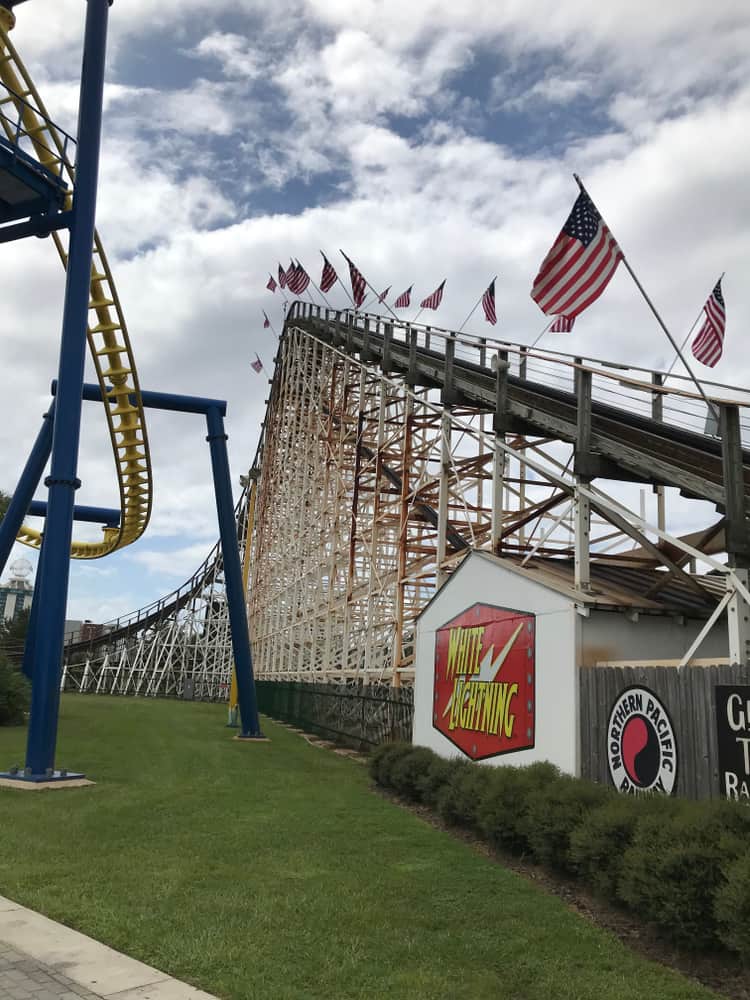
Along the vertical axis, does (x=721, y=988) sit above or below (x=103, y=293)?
below

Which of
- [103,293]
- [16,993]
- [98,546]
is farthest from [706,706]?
[98,546]

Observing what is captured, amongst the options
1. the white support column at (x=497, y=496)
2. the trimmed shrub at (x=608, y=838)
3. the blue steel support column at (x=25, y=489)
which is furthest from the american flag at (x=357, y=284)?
the trimmed shrub at (x=608, y=838)

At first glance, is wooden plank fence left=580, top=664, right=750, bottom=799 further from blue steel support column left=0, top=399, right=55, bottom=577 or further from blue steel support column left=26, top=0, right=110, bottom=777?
blue steel support column left=0, top=399, right=55, bottom=577

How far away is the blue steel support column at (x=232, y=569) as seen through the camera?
64.1ft

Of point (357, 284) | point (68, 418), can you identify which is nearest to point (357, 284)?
point (357, 284)

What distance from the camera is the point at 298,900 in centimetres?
617

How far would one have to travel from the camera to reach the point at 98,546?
1316 inches

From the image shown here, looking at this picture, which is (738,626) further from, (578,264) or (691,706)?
(578,264)

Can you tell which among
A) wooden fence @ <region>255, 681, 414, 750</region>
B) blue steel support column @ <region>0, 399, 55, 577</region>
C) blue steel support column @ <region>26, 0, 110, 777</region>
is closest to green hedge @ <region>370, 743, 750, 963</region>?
blue steel support column @ <region>26, 0, 110, 777</region>

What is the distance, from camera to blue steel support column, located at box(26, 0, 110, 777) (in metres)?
12.2

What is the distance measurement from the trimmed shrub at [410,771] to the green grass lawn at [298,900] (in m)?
0.46

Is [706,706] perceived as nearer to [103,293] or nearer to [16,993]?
[16,993]

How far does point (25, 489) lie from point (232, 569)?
5986 millimetres

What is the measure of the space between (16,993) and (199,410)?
1677cm
